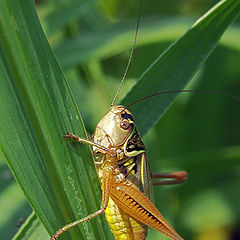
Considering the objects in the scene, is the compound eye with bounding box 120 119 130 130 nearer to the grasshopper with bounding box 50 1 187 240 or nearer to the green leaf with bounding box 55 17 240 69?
the grasshopper with bounding box 50 1 187 240

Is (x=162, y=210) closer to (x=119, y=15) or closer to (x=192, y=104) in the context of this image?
(x=192, y=104)

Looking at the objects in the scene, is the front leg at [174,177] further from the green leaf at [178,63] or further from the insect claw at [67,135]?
the insect claw at [67,135]

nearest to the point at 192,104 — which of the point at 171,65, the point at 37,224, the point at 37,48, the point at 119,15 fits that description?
the point at 119,15

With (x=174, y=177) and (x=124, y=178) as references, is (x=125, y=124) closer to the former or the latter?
(x=124, y=178)

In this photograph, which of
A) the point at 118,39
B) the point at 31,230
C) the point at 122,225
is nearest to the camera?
the point at 31,230

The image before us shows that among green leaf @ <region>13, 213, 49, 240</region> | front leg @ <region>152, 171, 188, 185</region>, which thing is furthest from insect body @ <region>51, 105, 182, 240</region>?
green leaf @ <region>13, 213, 49, 240</region>

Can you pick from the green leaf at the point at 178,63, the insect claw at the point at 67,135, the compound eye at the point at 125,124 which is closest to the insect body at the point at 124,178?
the compound eye at the point at 125,124

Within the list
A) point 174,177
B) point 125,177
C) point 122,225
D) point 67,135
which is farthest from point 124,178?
point 67,135

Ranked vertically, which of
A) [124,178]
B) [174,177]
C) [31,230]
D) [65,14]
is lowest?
[31,230]
